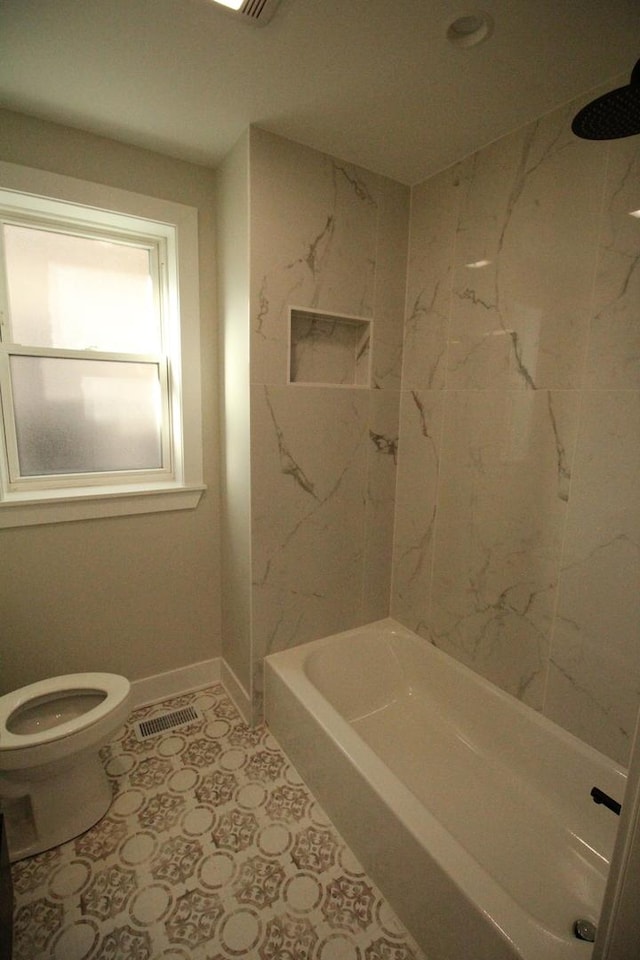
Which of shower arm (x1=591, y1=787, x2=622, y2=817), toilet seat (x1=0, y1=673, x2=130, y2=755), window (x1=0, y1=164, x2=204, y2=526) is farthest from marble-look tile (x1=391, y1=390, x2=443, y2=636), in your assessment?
toilet seat (x1=0, y1=673, x2=130, y2=755)

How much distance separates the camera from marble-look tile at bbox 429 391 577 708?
5.03ft

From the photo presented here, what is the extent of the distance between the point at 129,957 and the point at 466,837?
103cm

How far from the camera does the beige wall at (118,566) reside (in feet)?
5.50

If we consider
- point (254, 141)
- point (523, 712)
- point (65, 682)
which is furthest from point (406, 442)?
point (65, 682)

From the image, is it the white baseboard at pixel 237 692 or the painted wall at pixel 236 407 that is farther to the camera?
the white baseboard at pixel 237 692

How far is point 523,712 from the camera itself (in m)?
1.63

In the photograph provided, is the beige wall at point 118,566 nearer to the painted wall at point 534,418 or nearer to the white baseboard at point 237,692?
the white baseboard at point 237,692

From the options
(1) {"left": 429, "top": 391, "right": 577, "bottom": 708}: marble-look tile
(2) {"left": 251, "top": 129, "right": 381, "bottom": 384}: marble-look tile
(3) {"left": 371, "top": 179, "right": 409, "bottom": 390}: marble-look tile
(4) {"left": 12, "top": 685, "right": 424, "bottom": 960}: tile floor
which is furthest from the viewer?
(3) {"left": 371, "top": 179, "right": 409, "bottom": 390}: marble-look tile

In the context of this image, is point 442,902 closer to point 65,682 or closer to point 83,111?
point 65,682

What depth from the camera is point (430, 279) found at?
194 cm

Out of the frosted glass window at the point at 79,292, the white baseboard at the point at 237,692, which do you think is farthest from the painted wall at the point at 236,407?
the frosted glass window at the point at 79,292

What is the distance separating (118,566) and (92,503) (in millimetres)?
314

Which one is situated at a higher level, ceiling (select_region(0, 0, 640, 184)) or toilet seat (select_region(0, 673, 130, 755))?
ceiling (select_region(0, 0, 640, 184))

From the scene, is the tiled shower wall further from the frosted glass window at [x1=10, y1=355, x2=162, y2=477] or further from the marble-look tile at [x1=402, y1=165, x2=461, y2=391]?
the frosted glass window at [x1=10, y1=355, x2=162, y2=477]
